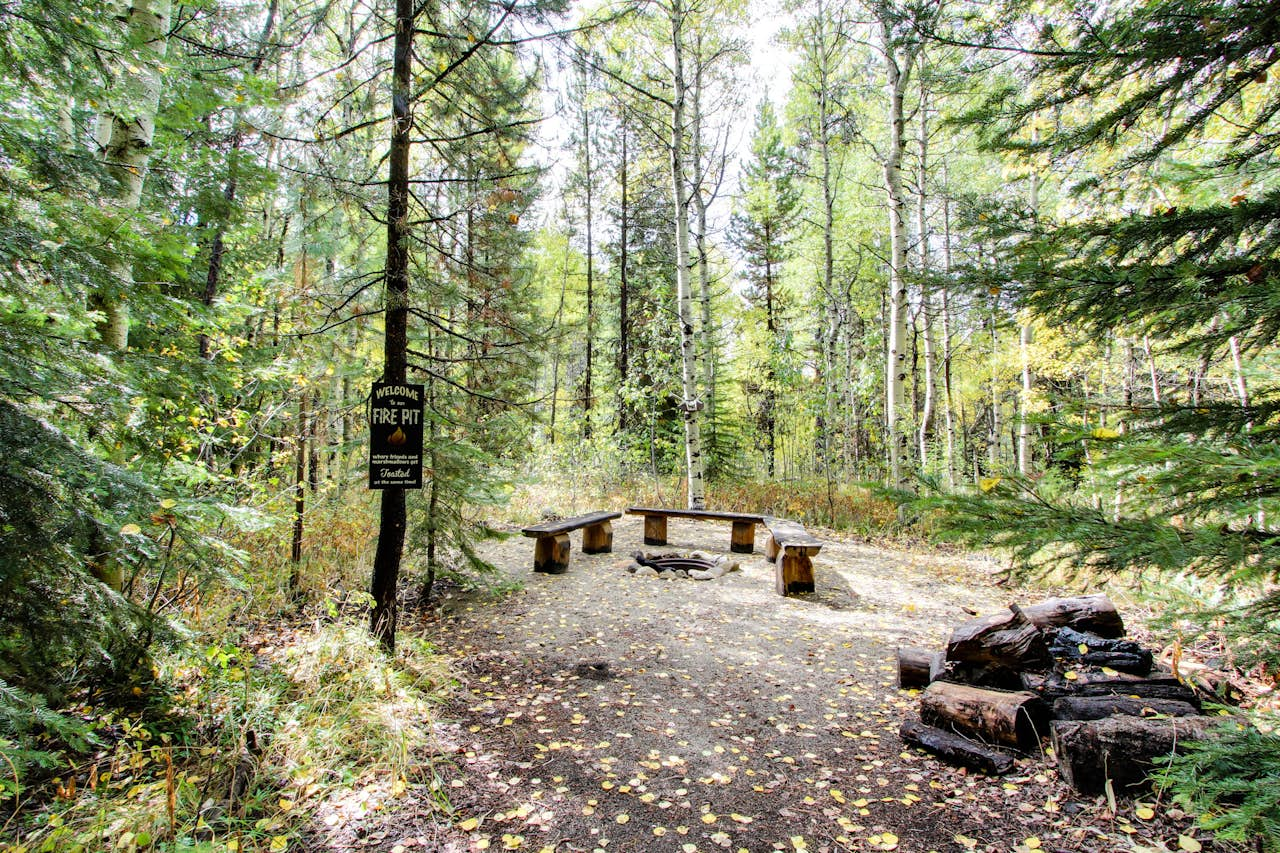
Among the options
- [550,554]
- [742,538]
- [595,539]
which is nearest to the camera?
[550,554]

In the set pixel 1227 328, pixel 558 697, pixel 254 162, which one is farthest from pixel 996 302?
pixel 254 162

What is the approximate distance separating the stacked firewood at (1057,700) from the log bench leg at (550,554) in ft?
13.0

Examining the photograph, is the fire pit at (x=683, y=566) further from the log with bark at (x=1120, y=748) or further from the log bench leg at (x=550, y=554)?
the log with bark at (x=1120, y=748)

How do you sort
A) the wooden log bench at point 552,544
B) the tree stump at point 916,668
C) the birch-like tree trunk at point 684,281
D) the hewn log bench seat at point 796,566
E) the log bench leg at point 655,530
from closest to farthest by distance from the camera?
1. the tree stump at point 916,668
2. the hewn log bench seat at point 796,566
3. the wooden log bench at point 552,544
4. the log bench leg at point 655,530
5. the birch-like tree trunk at point 684,281

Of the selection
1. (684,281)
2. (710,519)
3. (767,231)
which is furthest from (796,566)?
(767,231)

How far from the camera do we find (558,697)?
355 centimetres

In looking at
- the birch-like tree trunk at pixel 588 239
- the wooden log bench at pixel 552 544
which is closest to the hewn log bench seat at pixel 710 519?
the wooden log bench at pixel 552 544

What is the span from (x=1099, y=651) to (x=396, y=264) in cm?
515

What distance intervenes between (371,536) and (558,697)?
11.8ft

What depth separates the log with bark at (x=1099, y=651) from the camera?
10.2 ft

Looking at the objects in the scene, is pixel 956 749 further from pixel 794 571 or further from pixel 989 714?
pixel 794 571

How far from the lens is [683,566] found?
6961 millimetres

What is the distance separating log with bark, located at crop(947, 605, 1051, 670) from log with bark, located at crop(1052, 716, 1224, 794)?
2.31ft

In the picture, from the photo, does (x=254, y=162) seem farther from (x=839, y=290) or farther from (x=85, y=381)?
(x=839, y=290)
